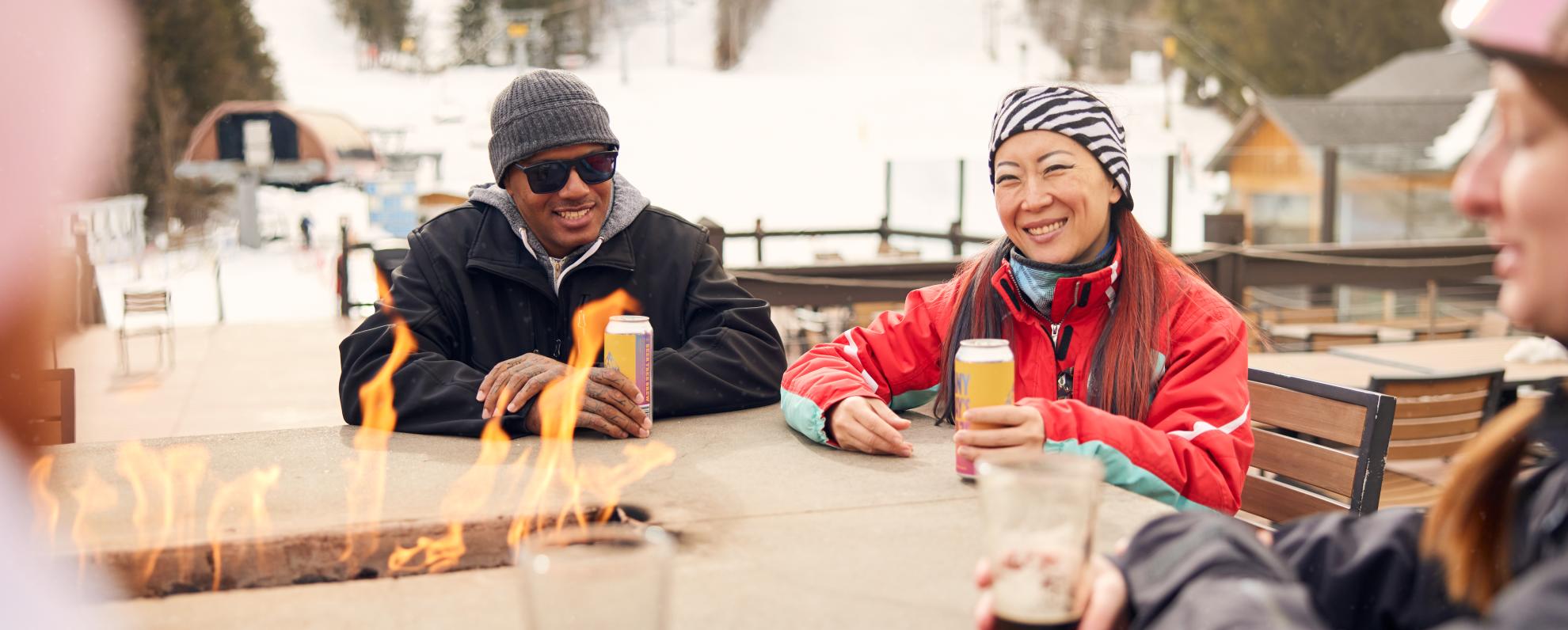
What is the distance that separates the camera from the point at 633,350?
2010 mm

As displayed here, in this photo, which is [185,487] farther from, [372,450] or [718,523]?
[718,523]

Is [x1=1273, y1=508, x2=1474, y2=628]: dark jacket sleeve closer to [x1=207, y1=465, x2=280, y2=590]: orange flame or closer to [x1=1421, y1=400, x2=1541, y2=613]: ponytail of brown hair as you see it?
[x1=1421, y1=400, x2=1541, y2=613]: ponytail of brown hair

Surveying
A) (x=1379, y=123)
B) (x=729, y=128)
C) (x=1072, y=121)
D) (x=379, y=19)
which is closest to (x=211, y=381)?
(x=1072, y=121)

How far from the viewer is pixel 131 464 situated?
1.86 m

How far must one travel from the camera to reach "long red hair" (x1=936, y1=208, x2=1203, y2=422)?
195cm

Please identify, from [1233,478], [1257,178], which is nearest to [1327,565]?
[1233,478]

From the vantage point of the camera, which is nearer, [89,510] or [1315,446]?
[89,510]

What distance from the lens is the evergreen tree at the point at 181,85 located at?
22.1 metres

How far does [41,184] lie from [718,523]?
1433cm

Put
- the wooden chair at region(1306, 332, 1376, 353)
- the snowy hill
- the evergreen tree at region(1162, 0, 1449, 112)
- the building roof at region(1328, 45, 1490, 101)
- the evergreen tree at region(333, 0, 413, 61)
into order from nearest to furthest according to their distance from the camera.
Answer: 1. the wooden chair at region(1306, 332, 1376, 353)
2. the building roof at region(1328, 45, 1490, 101)
3. the snowy hill
4. the evergreen tree at region(1162, 0, 1449, 112)
5. the evergreen tree at region(333, 0, 413, 61)

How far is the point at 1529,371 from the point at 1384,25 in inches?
1012

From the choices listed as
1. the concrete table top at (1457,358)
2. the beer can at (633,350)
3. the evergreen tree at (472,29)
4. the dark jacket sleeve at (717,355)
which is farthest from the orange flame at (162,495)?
the evergreen tree at (472,29)

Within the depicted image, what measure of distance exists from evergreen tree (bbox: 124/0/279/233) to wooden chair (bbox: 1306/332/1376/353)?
20.1 m

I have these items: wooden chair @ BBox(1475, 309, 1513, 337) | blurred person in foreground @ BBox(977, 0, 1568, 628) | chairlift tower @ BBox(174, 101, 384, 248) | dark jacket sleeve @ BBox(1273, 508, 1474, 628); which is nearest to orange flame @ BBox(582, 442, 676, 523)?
blurred person in foreground @ BBox(977, 0, 1568, 628)
